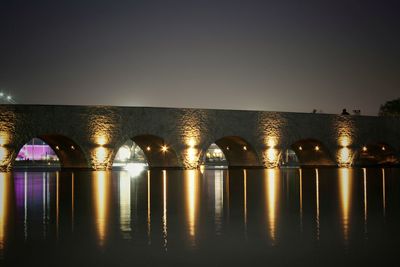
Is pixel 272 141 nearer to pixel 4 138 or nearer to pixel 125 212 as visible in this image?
pixel 4 138

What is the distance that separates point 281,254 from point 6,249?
2724 mm

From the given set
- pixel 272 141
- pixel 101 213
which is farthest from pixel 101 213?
pixel 272 141

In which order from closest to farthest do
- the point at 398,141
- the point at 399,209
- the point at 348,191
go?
the point at 399,209
the point at 348,191
the point at 398,141

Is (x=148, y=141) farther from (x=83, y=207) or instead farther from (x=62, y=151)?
(x=83, y=207)

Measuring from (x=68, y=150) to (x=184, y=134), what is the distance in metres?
6.29

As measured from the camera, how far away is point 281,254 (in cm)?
530

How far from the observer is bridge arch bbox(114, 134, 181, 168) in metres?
29.6

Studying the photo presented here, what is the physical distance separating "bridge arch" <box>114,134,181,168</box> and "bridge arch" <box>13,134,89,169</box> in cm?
293

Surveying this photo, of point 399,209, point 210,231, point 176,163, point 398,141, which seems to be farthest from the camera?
point 398,141

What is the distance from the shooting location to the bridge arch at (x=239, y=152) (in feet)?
105

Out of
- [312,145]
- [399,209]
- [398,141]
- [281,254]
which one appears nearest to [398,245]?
[281,254]

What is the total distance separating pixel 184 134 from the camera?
96.3 ft

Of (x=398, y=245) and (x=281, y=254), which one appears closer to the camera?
(x=281, y=254)

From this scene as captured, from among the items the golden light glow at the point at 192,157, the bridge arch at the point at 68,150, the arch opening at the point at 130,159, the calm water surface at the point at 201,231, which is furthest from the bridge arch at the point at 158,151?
the calm water surface at the point at 201,231
